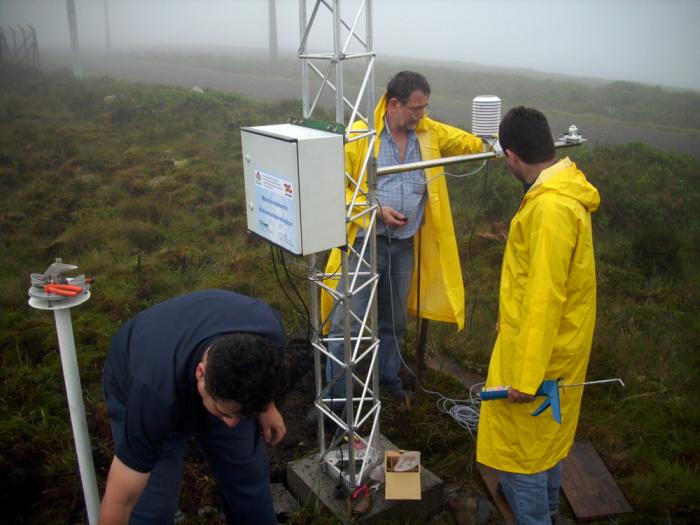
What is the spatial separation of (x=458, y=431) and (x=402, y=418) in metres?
0.40

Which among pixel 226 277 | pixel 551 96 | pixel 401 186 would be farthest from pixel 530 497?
pixel 551 96

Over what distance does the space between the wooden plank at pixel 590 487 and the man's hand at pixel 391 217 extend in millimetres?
1924

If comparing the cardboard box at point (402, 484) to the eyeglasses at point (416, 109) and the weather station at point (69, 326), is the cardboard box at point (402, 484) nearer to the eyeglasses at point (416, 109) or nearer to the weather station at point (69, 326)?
→ the weather station at point (69, 326)

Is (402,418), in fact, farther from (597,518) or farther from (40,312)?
(40,312)

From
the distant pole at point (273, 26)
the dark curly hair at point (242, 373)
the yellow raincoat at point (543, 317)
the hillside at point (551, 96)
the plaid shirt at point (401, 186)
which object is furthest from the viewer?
the distant pole at point (273, 26)

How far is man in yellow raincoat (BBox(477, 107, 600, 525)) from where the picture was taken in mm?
2514

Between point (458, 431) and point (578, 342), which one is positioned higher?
point (578, 342)

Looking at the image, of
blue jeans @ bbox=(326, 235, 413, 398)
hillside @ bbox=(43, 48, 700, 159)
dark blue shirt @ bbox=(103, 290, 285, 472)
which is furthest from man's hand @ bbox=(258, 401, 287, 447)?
hillside @ bbox=(43, 48, 700, 159)

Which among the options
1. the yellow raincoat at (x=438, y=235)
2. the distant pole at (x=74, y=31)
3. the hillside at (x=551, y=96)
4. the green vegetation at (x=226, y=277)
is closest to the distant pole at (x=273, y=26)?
the hillside at (x=551, y=96)

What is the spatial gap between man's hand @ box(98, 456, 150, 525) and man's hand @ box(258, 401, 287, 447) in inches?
26.5

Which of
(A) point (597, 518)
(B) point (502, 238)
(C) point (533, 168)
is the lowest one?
(A) point (597, 518)

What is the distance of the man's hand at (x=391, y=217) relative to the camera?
3752 mm

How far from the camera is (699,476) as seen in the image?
12.4ft

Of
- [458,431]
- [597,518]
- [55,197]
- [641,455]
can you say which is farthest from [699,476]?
[55,197]
